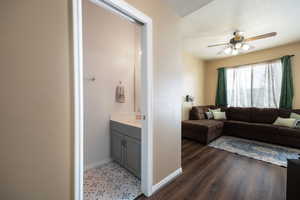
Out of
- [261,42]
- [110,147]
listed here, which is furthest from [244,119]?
[110,147]

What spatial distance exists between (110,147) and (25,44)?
6.73ft

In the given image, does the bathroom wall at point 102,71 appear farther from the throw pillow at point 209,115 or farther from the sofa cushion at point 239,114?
the sofa cushion at point 239,114

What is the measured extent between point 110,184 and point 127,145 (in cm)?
55

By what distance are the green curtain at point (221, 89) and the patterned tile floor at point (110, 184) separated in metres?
4.41

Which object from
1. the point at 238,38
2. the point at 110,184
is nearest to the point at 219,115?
the point at 238,38

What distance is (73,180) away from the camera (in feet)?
3.06

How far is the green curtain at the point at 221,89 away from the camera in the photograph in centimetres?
477

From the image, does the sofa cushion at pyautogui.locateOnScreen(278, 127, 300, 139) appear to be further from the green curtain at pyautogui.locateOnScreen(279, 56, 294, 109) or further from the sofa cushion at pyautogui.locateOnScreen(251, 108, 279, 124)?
the green curtain at pyautogui.locateOnScreen(279, 56, 294, 109)

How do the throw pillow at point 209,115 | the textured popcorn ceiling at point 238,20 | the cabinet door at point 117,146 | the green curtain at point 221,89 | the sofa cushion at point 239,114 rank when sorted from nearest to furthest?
the textured popcorn ceiling at point 238,20
the cabinet door at point 117,146
the sofa cushion at point 239,114
the throw pillow at point 209,115
the green curtain at point 221,89

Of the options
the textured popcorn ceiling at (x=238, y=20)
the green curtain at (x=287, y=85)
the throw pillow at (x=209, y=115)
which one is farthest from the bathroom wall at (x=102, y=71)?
the green curtain at (x=287, y=85)

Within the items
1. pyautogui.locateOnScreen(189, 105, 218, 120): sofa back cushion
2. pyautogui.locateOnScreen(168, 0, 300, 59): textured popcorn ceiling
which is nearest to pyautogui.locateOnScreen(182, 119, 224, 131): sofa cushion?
pyautogui.locateOnScreen(189, 105, 218, 120): sofa back cushion

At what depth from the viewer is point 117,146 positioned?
2.19 m

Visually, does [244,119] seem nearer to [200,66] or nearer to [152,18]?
[200,66]

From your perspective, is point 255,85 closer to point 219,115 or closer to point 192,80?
point 219,115
